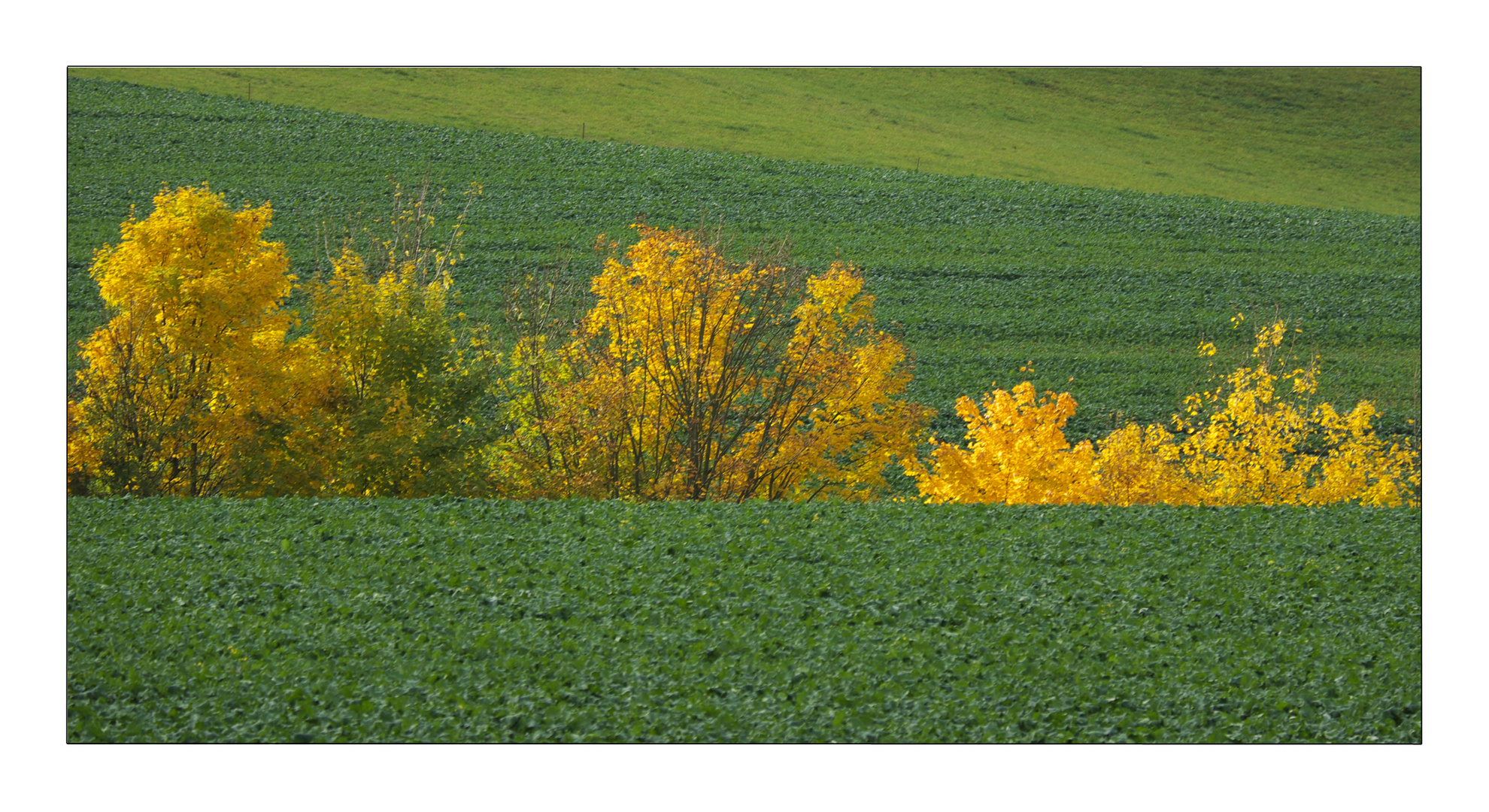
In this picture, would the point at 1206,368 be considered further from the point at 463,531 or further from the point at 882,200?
the point at 463,531

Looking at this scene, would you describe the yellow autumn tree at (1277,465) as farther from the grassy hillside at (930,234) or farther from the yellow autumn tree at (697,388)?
the grassy hillside at (930,234)

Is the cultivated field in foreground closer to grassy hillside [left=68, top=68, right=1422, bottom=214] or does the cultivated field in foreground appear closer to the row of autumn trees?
the row of autumn trees

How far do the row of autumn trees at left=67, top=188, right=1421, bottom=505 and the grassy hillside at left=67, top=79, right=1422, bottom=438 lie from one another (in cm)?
1138

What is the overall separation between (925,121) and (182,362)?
24.4 metres

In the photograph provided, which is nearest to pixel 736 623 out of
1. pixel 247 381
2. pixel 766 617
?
pixel 766 617

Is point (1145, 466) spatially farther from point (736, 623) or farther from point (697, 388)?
point (736, 623)

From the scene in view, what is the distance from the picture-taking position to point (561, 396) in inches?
679

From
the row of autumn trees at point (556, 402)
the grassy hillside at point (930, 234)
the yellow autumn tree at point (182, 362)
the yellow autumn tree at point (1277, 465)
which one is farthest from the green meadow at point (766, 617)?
the grassy hillside at point (930, 234)

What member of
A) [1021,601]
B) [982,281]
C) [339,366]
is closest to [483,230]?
[982,281]

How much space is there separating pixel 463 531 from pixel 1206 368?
82.7 feet

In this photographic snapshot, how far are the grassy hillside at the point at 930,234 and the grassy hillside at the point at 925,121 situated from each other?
1.06 m

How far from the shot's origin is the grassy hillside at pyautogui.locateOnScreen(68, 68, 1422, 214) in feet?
93.8

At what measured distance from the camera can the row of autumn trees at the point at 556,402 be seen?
15.5m

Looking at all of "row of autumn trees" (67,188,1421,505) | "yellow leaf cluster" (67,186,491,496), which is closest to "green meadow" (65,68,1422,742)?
"yellow leaf cluster" (67,186,491,496)
